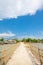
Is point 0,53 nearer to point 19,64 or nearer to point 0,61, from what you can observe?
point 0,61

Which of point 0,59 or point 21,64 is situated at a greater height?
point 0,59

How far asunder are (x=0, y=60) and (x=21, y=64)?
3372 millimetres

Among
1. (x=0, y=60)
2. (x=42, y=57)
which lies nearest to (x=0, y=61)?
(x=0, y=60)

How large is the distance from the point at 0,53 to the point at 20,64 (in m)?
3.63

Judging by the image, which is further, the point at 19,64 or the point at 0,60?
the point at 19,64

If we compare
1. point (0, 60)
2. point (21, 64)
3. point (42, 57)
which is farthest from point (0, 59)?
point (21, 64)

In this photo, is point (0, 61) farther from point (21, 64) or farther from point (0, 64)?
point (21, 64)

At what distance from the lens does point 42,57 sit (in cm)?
988

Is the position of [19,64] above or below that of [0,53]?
below

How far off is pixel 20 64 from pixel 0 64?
329 centimetres

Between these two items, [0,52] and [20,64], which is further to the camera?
[20,64]

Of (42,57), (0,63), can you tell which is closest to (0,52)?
Result: (0,63)

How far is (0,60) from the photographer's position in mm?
9531

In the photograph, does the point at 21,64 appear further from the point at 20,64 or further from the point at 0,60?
the point at 0,60
